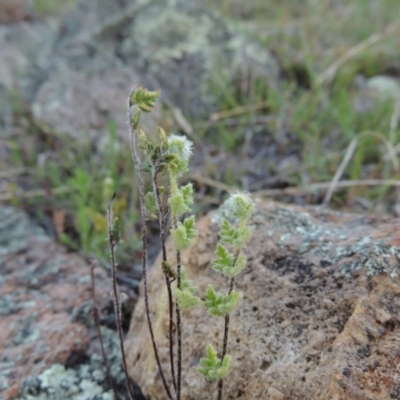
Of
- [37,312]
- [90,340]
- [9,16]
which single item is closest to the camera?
[90,340]

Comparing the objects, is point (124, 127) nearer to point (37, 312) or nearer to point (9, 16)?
point (37, 312)

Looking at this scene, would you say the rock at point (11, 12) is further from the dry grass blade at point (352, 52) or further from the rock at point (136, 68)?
the dry grass blade at point (352, 52)

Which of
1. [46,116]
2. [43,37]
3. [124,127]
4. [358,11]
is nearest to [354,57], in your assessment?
[358,11]

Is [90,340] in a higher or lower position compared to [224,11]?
lower

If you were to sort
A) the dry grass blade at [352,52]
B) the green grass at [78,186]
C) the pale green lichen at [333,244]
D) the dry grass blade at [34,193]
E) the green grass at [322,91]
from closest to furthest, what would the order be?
the pale green lichen at [333,244] → the green grass at [78,186] → the dry grass blade at [34,193] → the green grass at [322,91] → the dry grass blade at [352,52]

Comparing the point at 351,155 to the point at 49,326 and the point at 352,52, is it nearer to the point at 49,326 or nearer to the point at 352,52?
the point at 352,52

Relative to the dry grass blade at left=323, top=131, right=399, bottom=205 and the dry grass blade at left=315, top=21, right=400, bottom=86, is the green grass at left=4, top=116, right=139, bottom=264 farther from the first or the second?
the dry grass blade at left=315, top=21, right=400, bottom=86

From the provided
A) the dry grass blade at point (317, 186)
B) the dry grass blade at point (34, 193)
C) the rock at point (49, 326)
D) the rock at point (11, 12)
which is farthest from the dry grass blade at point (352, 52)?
the rock at point (11, 12)
